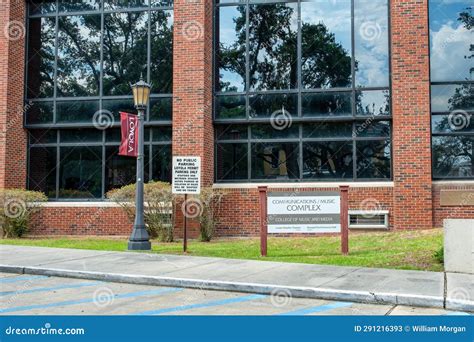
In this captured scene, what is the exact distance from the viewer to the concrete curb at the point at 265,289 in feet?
24.0

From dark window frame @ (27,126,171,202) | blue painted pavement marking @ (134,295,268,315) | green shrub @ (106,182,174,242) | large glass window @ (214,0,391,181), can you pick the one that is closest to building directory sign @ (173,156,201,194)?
green shrub @ (106,182,174,242)

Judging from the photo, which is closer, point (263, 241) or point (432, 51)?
point (263, 241)

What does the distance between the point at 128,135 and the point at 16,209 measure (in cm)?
466

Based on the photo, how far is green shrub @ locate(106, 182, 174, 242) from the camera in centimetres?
1489

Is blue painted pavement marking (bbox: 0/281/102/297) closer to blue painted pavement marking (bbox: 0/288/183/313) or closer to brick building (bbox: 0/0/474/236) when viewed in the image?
blue painted pavement marking (bbox: 0/288/183/313)

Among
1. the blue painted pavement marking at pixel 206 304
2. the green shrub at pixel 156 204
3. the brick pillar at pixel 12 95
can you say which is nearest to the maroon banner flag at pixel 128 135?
the green shrub at pixel 156 204

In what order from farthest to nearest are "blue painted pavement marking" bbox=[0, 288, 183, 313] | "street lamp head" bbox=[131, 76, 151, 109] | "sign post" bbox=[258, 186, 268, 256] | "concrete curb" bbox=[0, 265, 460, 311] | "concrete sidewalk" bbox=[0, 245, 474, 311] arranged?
"street lamp head" bbox=[131, 76, 151, 109] → "sign post" bbox=[258, 186, 268, 256] → "concrete sidewalk" bbox=[0, 245, 474, 311] → "concrete curb" bbox=[0, 265, 460, 311] → "blue painted pavement marking" bbox=[0, 288, 183, 313]

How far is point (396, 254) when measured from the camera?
11281 millimetres

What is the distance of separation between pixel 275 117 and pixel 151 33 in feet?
15.9

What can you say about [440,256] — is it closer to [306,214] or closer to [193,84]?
[306,214]

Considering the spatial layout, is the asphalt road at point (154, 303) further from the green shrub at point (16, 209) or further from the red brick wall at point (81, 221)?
the red brick wall at point (81, 221)

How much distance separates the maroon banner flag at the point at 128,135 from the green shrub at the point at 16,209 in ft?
13.1

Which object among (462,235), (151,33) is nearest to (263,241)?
(462,235)

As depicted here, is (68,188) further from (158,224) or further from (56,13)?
(56,13)
